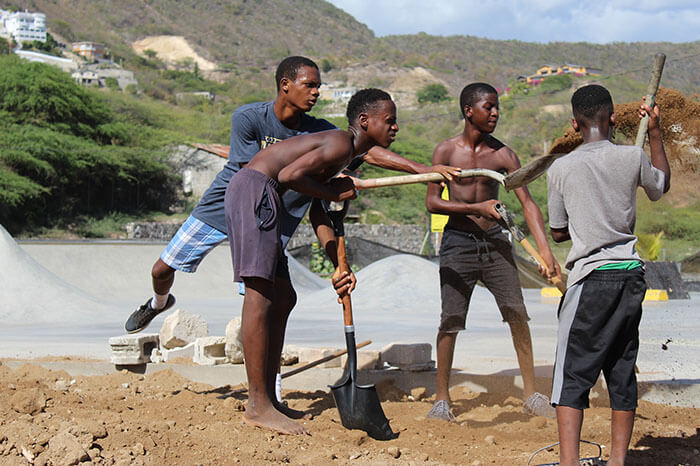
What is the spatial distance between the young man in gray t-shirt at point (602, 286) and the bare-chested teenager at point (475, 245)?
1.46m

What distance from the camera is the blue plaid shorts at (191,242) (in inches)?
176

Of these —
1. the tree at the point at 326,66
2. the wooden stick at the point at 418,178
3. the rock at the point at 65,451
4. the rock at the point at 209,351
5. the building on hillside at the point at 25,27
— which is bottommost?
the rock at the point at 209,351

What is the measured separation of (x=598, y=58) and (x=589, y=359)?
475ft

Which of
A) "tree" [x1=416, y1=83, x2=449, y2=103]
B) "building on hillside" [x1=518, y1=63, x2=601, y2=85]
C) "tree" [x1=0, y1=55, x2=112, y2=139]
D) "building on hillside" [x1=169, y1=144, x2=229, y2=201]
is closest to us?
"tree" [x1=0, y1=55, x2=112, y2=139]

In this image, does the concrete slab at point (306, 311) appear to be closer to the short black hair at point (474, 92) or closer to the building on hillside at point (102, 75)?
the short black hair at point (474, 92)

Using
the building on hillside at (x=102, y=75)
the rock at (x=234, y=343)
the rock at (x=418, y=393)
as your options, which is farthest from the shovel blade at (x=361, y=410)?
the building on hillside at (x=102, y=75)

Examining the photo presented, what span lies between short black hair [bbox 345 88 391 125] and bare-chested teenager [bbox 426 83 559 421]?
761 mm

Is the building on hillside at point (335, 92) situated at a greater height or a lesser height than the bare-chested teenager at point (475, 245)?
greater

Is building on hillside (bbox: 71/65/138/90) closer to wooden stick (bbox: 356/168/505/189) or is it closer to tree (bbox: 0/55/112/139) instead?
tree (bbox: 0/55/112/139)

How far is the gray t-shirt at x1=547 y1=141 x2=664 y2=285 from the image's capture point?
116 inches

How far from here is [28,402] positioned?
3.60 meters

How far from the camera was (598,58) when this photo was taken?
452 ft

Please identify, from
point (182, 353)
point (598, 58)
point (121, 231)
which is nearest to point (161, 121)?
point (121, 231)

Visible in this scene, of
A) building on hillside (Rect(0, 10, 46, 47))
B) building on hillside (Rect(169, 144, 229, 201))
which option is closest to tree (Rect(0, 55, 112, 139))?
building on hillside (Rect(169, 144, 229, 201))
